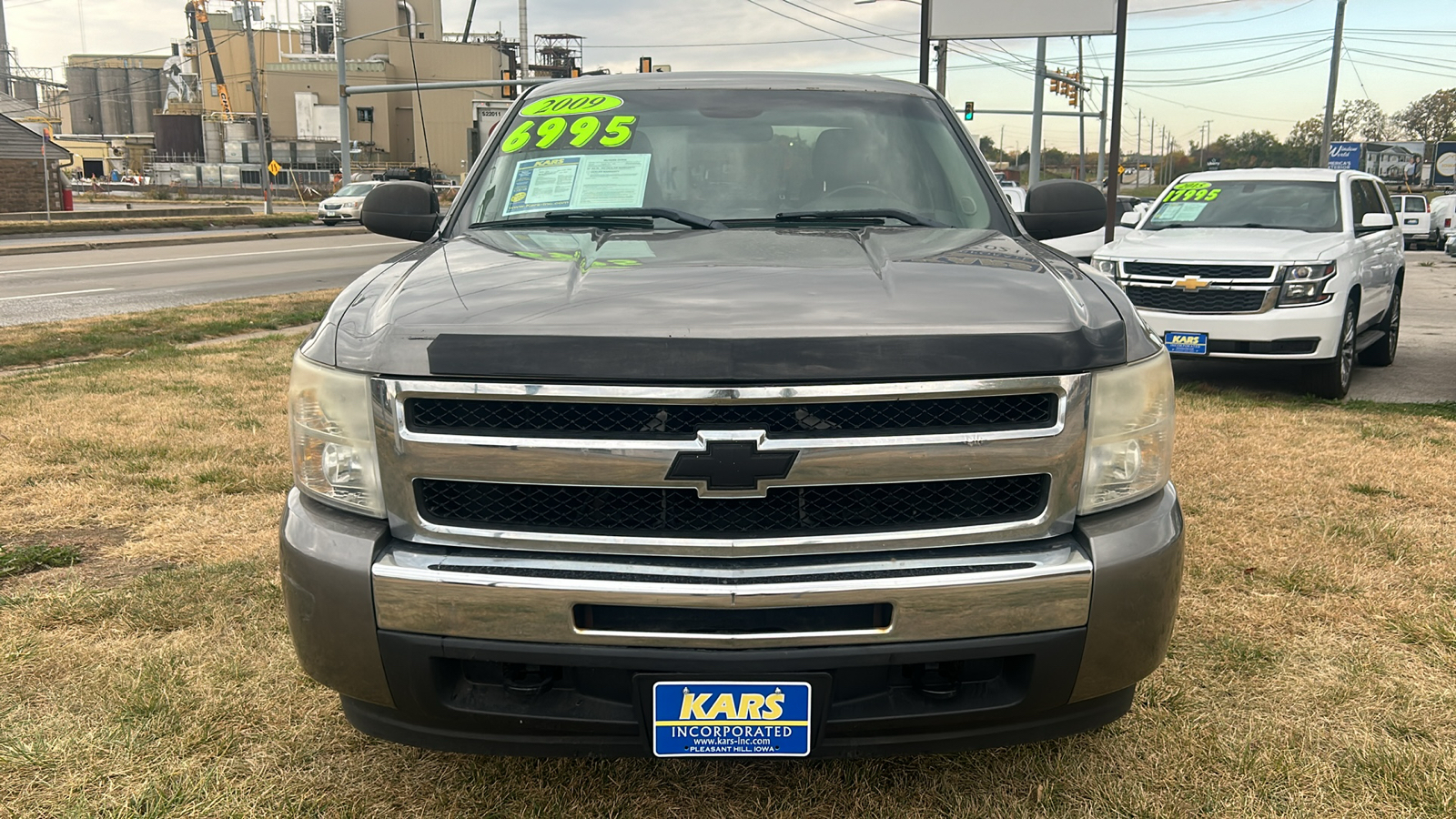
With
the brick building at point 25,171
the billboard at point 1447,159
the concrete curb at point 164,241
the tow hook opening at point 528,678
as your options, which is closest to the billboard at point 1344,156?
the billboard at point 1447,159

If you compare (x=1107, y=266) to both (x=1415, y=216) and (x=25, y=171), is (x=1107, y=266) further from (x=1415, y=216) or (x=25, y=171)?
(x=25, y=171)

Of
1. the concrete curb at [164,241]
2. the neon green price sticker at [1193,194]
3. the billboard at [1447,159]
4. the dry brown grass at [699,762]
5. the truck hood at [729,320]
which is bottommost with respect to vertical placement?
the dry brown grass at [699,762]

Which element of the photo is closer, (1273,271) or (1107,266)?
(1273,271)

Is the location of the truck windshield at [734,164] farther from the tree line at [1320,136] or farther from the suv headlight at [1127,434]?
the tree line at [1320,136]

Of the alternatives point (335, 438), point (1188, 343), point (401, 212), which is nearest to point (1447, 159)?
point (1188, 343)

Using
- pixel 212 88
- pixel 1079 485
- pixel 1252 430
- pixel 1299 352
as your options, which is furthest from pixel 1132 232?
pixel 212 88

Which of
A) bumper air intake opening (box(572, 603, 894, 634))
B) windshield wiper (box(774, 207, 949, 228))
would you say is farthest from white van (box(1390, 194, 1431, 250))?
bumper air intake opening (box(572, 603, 894, 634))

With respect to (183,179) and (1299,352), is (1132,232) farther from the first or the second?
(183,179)

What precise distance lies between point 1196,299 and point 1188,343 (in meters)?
0.34

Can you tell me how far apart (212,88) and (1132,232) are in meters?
98.3

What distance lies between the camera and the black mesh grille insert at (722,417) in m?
2.14

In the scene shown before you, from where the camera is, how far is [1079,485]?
2.26 m

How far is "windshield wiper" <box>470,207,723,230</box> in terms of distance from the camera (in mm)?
3252

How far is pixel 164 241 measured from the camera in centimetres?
2597
